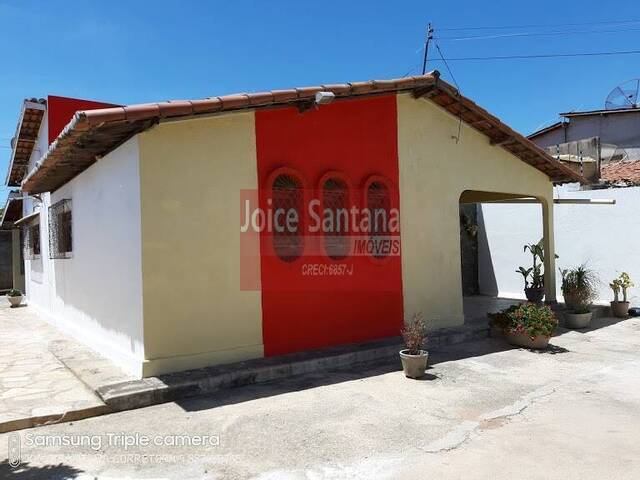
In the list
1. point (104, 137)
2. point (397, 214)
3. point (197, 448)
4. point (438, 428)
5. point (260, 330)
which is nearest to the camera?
point (197, 448)

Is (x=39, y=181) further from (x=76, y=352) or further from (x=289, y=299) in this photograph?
(x=289, y=299)

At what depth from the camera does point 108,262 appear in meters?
7.08

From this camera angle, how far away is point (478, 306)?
12.1 m

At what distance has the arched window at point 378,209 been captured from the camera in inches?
322

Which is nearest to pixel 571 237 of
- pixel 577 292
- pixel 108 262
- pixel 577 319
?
pixel 577 292

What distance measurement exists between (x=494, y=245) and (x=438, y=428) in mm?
11146

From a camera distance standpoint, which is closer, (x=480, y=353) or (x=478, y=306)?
(x=480, y=353)

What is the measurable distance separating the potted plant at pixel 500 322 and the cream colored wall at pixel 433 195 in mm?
619

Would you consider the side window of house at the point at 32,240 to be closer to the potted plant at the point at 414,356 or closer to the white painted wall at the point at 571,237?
the potted plant at the point at 414,356

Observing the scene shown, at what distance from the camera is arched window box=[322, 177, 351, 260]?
25.0 feet

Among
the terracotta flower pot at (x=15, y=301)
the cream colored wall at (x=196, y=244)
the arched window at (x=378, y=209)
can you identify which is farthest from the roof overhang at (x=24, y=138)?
the arched window at (x=378, y=209)

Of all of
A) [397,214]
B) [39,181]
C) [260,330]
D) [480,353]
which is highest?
[39,181]

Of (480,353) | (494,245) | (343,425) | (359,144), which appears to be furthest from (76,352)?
(494,245)

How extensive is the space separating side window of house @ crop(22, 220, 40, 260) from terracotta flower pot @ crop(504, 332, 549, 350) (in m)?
12.2
